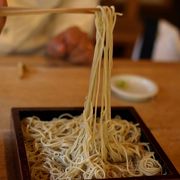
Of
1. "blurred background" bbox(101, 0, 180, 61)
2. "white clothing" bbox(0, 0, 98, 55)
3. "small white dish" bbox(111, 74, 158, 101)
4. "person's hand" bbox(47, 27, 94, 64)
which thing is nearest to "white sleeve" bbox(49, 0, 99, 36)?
"white clothing" bbox(0, 0, 98, 55)

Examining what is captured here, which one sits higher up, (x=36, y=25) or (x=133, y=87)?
(x=36, y=25)

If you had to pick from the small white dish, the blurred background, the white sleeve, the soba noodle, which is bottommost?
the blurred background

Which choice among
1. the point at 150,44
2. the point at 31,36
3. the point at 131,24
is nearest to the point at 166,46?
the point at 150,44

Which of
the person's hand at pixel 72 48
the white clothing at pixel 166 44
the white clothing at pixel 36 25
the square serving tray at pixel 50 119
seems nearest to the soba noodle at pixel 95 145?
the square serving tray at pixel 50 119

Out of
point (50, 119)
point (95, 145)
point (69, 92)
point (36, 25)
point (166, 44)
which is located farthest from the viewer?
point (166, 44)

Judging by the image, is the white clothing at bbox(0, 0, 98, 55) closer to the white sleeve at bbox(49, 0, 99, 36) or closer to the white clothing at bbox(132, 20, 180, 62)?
the white sleeve at bbox(49, 0, 99, 36)

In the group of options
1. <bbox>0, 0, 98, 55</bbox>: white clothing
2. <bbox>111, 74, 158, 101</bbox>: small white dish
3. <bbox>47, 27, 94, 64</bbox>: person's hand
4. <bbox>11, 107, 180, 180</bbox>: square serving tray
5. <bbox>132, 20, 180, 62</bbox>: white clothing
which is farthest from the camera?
<bbox>132, 20, 180, 62</bbox>: white clothing

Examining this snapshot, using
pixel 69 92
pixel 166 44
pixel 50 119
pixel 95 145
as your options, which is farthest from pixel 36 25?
pixel 166 44

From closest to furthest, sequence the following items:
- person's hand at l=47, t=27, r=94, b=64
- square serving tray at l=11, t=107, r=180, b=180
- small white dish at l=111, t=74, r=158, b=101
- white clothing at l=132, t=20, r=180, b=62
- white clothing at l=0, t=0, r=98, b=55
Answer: square serving tray at l=11, t=107, r=180, b=180 < small white dish at l=111, t=74, r=158, b=101 < person's hand at l=47, t=27, r=94, b=64 < white clothing at l=0, t=0, r=98, b=55 < white clothing at l=132, t=20, r=180, b=62

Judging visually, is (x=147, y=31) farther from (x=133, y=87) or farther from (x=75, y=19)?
(x=133, y=87)
